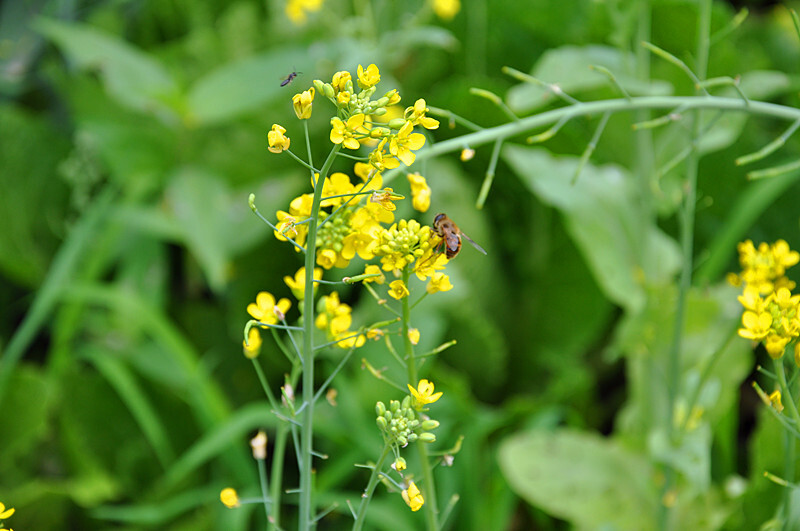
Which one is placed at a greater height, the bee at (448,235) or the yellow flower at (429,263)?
the bee at (448,235)

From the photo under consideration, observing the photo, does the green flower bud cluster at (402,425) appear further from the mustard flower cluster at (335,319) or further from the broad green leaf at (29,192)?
the broad green leaf at (29,192)

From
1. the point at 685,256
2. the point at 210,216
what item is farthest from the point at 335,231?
the point at 210,216

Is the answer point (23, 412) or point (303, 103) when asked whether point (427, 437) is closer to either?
point (303, 103)

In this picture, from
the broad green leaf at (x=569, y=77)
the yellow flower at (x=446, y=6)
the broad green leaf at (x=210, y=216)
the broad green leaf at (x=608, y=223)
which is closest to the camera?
the broad green leaf at (x=569, y=77)

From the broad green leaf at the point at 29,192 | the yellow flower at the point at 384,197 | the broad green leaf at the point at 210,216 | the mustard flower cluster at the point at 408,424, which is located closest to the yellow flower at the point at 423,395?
the mustard flower cluster at the point at 408,424

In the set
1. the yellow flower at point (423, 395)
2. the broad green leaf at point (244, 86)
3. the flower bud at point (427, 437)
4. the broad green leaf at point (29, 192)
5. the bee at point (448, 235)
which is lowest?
the broad green leaf at point (29, 192)

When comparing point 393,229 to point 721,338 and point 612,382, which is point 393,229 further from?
point 612,382

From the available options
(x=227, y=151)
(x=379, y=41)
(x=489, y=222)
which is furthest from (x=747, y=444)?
(x=227, y=151)
